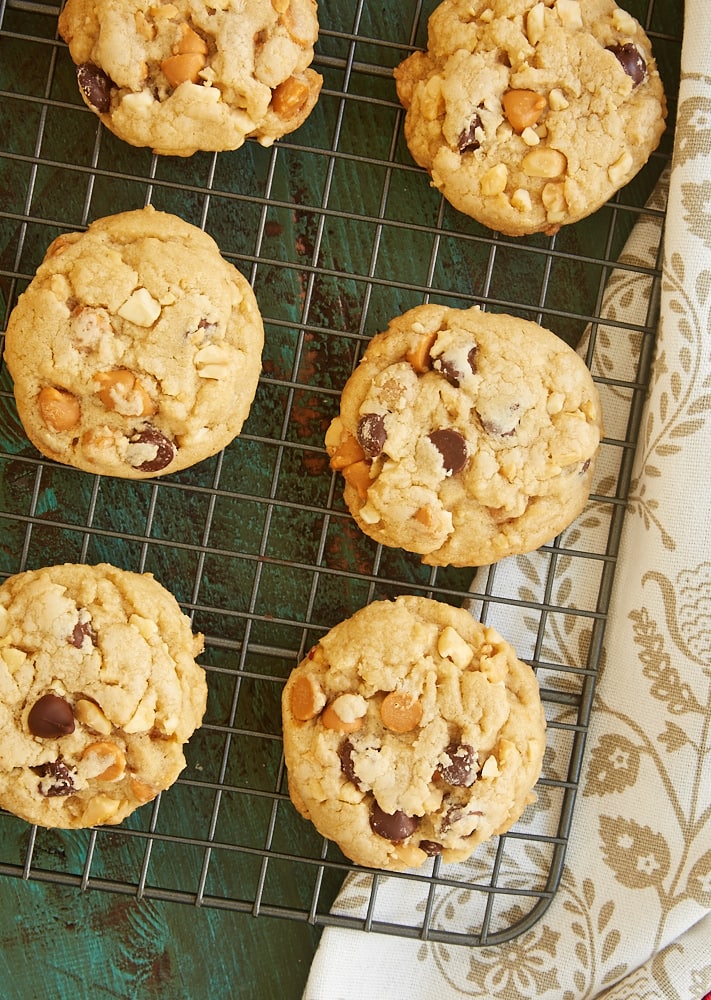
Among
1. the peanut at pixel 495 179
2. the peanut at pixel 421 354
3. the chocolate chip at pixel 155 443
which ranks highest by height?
the peanut at pixel 495 179

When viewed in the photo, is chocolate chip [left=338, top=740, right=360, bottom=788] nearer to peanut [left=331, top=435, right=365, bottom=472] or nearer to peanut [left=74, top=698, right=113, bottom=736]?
peanut [left=74, top=698, right=113, bottom=736]

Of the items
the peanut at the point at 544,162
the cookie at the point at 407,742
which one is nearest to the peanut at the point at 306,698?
the cookie at the point at 407,742

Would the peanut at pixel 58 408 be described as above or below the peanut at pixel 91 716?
above

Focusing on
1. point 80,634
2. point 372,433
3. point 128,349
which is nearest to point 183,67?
point 128,349

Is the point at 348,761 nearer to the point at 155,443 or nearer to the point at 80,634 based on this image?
the point at 80,634

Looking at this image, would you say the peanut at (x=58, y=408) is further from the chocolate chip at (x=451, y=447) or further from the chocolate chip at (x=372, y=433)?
the chocolate chip at (x=451, y=447)

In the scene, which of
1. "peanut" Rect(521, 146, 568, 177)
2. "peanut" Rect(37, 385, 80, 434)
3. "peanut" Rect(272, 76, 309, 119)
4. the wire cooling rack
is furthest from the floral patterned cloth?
"peanut" Rect(37, 385, 80, 434)
